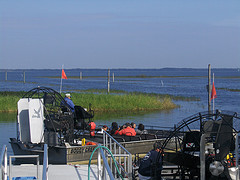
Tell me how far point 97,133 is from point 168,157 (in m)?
7.27

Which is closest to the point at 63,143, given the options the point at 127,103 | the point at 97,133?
the point at 97,133

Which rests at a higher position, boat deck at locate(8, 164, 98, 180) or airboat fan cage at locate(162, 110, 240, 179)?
airboat fan cage at locate(162, 110, 240, 179)

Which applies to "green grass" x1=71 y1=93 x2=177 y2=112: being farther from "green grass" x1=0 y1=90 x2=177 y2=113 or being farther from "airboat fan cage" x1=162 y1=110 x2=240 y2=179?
"airboat fan cage" x1=162 y1=110 x2=240 y2=179

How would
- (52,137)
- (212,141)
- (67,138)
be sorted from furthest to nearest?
(67,138), (52,137), (212,141)

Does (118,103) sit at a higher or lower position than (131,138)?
higher

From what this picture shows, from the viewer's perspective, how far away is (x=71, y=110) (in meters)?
15.8

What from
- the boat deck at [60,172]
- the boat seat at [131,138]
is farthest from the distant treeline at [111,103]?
the boat deck at [60,172]

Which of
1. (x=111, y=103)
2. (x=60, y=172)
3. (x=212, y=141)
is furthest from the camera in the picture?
(x=111, y=103)

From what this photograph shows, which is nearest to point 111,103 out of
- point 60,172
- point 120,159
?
point 120,159

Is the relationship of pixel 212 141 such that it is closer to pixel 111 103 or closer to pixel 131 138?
pixel 131 138

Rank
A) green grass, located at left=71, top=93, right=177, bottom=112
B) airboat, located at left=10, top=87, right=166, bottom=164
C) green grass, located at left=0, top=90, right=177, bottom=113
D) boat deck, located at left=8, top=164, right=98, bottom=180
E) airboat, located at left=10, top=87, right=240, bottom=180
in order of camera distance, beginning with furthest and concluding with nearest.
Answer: green grass, located at left=71, top=93, right=177, bottom=112 → green grass, located at left=0, top=90, right=177, bottom=113 → airboat, located at left=10, top=87, right=166, bottom=164 → boat deck, located at left=8, top=164, right=98, bottom=180 → airboat, located at left=10, top=87, right=240, bottom=180

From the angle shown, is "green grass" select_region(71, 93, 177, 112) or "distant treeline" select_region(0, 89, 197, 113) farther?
"green grass" select_region(71, 93, 177, 112)

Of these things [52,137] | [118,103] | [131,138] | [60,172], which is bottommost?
[60,172]

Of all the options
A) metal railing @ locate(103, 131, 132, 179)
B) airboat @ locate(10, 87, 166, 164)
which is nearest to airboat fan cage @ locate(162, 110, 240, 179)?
metal railing @ locate(103, 131, 132, 179)
